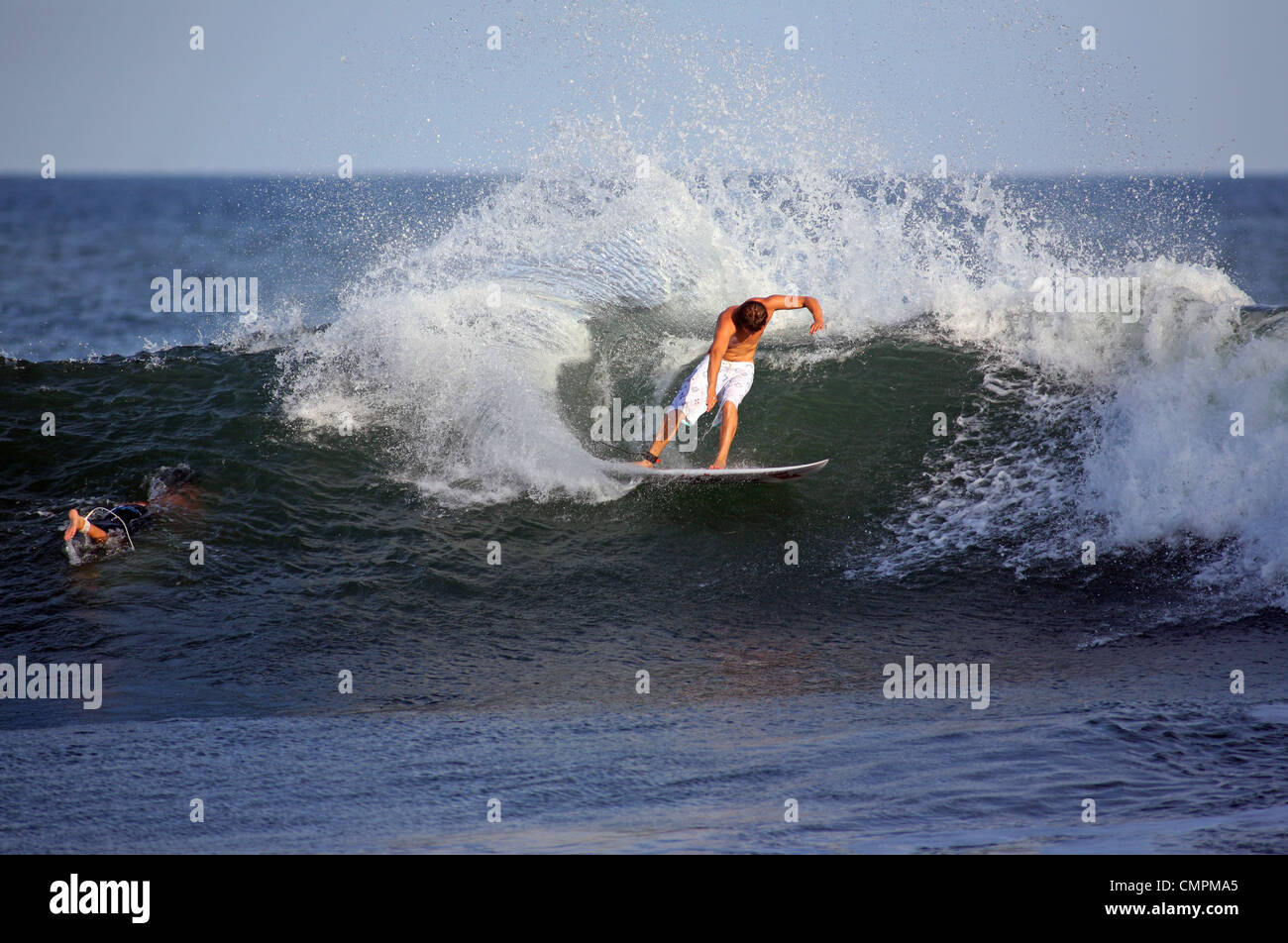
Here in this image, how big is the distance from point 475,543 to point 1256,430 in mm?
6151

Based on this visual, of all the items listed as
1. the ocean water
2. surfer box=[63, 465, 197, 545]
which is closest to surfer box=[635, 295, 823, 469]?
the ocean water

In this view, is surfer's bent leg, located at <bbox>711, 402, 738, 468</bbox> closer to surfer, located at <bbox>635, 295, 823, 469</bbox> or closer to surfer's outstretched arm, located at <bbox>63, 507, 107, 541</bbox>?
surfer, located at <bbox>635, 295, 823, 469</bbox>

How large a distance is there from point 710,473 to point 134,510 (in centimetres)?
451

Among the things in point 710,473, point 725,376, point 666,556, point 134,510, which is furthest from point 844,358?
point 134,510

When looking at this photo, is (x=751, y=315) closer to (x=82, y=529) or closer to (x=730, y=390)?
(x=730, y=390)

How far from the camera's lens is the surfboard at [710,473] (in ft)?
27.2

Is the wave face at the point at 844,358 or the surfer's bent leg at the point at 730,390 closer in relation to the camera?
the wave face at the point at 844,358

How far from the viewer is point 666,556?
7.75 metres

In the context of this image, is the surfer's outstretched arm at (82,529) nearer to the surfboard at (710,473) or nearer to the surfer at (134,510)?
the surfer at (134,510)

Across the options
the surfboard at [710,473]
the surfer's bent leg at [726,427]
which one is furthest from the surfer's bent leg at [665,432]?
the surfer's bent leg at [726,427]

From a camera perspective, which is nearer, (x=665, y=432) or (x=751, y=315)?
(x=751, y=315)

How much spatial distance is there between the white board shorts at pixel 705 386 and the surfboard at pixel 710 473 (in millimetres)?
534
